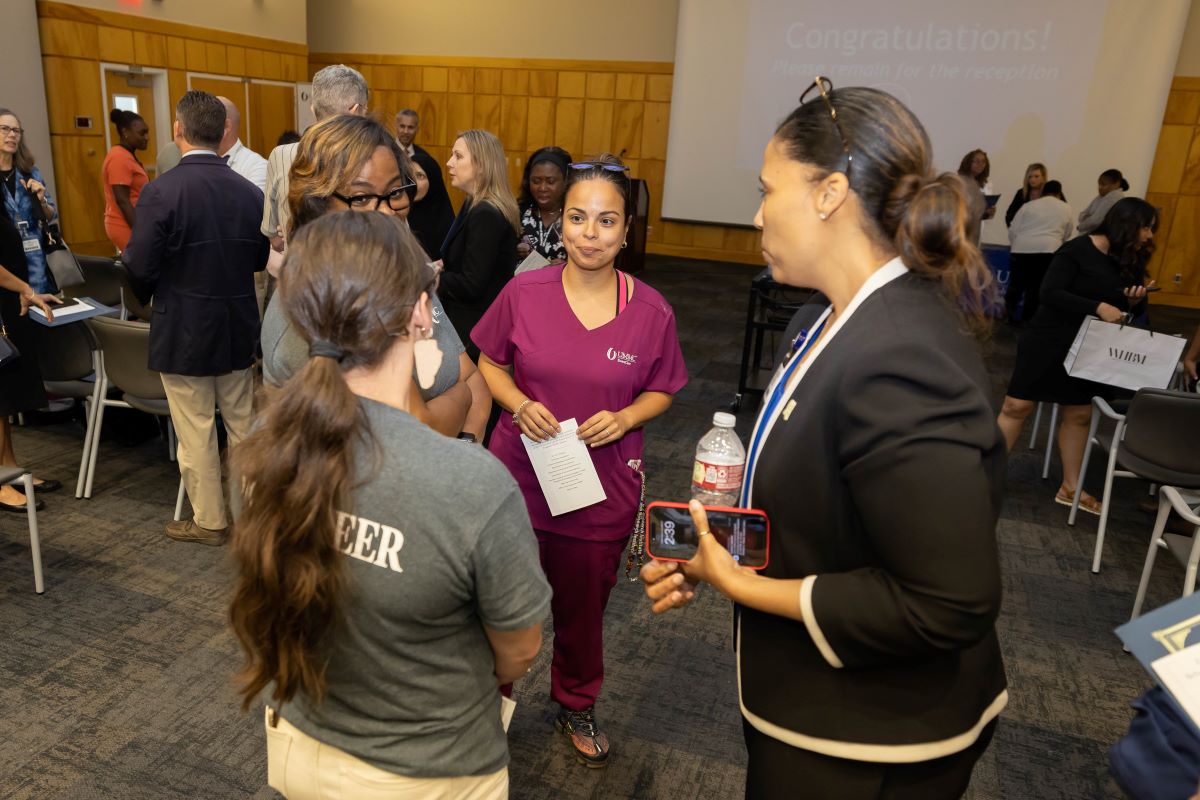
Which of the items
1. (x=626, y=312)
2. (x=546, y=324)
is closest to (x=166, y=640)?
(x=546, y=324)

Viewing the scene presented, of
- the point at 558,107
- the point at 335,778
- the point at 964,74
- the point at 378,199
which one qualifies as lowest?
the point at 335,778

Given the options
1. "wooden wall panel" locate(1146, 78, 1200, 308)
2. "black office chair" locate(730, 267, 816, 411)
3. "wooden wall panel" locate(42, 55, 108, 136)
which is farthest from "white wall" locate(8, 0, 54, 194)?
"wooden wall panel" locate(1146, 78, 1200, 308)

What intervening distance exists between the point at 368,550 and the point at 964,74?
10121 millimetres

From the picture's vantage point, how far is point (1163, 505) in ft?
8.80

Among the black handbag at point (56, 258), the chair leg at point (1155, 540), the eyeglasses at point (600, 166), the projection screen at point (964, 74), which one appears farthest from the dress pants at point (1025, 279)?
the black handbag at point (56, 258)

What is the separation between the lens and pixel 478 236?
312cm

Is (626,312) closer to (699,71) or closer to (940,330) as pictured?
(940,330)

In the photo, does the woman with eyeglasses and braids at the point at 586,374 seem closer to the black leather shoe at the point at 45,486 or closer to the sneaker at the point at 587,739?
the sneaker at the point at 587,739

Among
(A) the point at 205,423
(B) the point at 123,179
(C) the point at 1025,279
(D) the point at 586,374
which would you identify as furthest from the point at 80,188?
(C) the point at 1025,279

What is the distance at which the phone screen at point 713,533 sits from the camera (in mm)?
1048

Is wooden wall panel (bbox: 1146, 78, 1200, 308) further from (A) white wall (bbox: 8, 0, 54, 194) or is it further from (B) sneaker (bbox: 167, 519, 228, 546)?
(A) white wall (bbox: 8, 0, 54, 194)

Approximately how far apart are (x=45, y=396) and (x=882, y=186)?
141 inches

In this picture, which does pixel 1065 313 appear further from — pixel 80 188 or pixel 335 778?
pixel 80 188

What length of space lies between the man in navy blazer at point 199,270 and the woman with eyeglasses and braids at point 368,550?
212 cm
